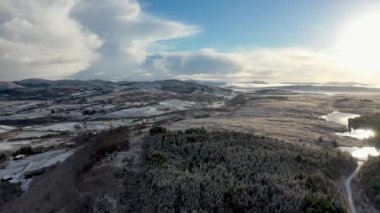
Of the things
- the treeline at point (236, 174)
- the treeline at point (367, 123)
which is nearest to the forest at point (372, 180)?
the treeline at point (236, 174)

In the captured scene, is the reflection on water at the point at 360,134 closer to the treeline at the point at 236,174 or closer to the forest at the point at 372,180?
the treeline at the point at 236,174

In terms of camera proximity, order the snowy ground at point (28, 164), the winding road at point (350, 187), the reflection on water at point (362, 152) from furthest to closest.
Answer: the snowy ground at point (28, 164), the reflection on water at point (362, 152), the winding road at point (350, 187)

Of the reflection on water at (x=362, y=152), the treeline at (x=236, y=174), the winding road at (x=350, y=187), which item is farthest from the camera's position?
the reflection on water at (x=362, y=152)

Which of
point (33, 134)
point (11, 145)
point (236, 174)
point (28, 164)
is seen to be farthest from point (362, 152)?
point (33, 134)

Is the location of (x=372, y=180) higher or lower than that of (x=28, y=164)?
higher

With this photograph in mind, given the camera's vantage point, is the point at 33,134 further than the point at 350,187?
Yes

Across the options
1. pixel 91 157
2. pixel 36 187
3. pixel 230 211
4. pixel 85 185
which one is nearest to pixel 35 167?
pixel 36 187

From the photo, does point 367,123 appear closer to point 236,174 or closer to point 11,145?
point 236,174

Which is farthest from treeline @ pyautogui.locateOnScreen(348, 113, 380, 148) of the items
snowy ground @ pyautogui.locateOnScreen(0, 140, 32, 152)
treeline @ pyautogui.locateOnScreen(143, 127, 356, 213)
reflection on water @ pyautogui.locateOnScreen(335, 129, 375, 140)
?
snowy ground @ pyautogui.locateOnScreen(0, 140, 32, 152)
